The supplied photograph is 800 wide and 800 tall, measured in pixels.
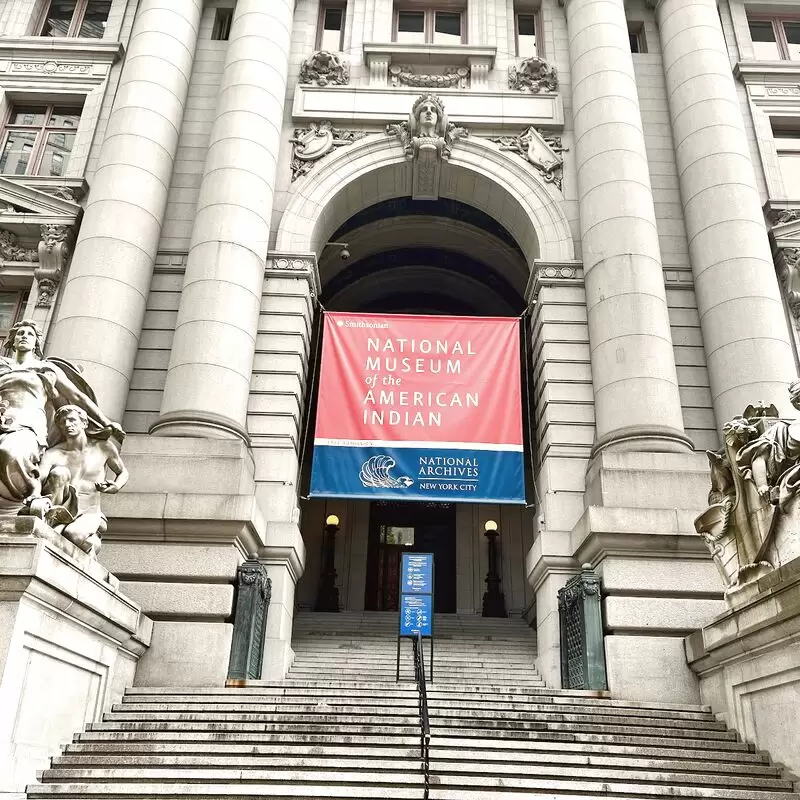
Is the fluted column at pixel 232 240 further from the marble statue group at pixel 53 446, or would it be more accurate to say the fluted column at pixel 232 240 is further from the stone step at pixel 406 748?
the stone step at pixel 406 748

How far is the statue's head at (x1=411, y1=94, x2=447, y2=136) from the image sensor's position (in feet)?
62.1

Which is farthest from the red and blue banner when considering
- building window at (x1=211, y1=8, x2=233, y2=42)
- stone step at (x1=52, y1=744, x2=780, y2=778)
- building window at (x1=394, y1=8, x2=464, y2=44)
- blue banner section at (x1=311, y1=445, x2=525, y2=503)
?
building window at (x1=211, y1=8, x2=233, y2=42)

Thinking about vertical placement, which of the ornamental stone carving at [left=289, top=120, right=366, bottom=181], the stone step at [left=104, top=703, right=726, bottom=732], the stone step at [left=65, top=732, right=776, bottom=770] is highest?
the ornamental stone carving at [left=289, top=120, right=366, bottom=181]

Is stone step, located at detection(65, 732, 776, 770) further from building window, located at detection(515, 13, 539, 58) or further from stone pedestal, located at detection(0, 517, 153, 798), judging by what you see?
building window, located at detection(515, 13, 539, 58)

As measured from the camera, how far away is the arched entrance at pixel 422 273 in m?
19.2

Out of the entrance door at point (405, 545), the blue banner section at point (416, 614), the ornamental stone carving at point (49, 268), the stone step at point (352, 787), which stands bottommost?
the stone step at point (352, 787)

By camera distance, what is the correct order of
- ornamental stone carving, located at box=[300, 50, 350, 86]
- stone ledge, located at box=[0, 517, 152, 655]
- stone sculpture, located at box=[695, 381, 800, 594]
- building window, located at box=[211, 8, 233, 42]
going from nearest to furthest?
1. stone ledge, located at box=[0, 517, 152, 655]
2. stone sculpture, located at box=[695, 381, 800, 594]
3. ornamental stone carving, located at box=[300, 50, 350, 86]
4. building window, located at box=[211, 8, 233, 42]

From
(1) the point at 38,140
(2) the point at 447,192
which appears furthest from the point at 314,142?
(1) the point at 38,140

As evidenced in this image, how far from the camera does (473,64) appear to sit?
67.0 feet

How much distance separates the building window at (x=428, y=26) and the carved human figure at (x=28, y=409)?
603 inches

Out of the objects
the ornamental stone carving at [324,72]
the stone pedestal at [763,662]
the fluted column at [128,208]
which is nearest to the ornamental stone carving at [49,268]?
the fluted column at [128,208]

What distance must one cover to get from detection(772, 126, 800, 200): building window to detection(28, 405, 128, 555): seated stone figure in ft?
55.3

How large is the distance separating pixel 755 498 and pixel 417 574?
5.70m

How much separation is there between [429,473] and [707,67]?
12.4 meters
